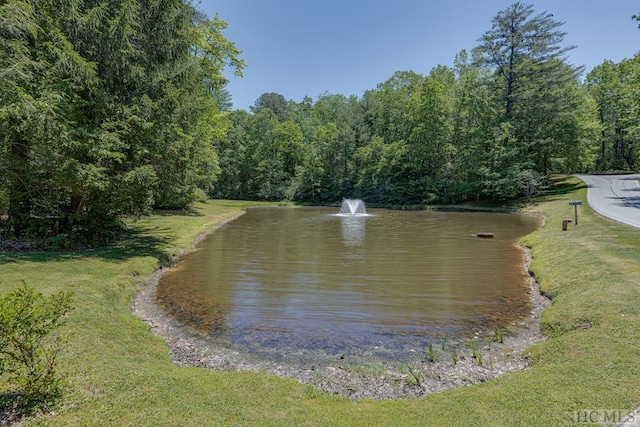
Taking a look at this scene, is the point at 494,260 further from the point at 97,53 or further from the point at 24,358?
the point at 97,53

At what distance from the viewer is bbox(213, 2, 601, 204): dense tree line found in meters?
36.1

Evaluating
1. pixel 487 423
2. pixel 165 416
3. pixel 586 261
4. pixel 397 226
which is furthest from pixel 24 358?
pixel 397 226

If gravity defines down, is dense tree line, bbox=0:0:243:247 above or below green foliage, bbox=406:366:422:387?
above

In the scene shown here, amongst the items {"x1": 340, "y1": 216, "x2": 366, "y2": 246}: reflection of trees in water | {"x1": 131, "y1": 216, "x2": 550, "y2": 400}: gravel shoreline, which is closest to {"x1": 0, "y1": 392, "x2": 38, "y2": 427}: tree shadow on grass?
{"x1": 131, "y1": 216, "x2": 550, "y2": 400}: gravel shoreline

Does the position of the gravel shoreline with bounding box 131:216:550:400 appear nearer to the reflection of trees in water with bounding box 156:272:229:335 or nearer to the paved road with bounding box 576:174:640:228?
the reflection of trees in water with bounding box 156:272:229:335

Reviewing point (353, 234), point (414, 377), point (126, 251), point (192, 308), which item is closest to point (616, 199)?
point (353, 234)

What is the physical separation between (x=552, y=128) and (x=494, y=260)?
3137cm

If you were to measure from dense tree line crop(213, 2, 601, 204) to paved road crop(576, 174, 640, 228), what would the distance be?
492cm

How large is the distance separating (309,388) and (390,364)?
5.58ft

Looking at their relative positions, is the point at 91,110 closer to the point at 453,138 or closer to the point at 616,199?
the point at 616,199

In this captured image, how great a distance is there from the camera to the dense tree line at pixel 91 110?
10.3 m

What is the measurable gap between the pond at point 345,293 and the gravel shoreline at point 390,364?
1.03ft

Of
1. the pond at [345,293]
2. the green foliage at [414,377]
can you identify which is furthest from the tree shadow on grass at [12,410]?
the green foliage at [414,377]

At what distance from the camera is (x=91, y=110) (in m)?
12.4
